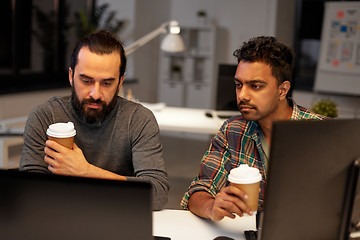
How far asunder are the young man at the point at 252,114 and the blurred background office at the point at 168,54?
2.69 meters

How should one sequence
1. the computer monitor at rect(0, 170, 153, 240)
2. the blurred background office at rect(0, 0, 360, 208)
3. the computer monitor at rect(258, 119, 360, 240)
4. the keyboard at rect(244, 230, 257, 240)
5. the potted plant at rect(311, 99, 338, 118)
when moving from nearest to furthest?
the computer monitor at rect(0, 170, 153, 240), the computer monitor at rect(258, 119, 360, 240), the keyboard at rect(244, 230, 257, 240), the potted plant at rect(311, 99, 338, 118), the blurred background office at rect(0, 0, 360, 208)

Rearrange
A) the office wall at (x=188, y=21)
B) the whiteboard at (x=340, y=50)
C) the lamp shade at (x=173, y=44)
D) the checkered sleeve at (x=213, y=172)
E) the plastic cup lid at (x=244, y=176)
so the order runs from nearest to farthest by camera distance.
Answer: the plastic cup lid at (x=244, y=176) → the checkered sleeve at (x=213, y=172) → the lamp shade at (x=173, y=44) → the whiteboard at (x=340, y=50) → the office wall at (x=188, y=21)

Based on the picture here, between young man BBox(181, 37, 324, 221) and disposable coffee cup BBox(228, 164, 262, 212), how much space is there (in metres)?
0.42

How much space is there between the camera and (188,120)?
3908 millimetres

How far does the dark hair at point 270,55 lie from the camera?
5.96ft

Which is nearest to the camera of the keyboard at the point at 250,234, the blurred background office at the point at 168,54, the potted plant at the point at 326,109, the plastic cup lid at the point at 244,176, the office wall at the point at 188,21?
the plastic cup lid at the point at 244,176

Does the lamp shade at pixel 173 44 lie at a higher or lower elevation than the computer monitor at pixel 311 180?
higher

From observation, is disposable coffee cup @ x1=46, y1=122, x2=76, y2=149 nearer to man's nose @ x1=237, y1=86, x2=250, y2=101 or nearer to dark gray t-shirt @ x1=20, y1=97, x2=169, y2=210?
dark gray t-shirt @ x1=20, y1=97, x2=169, y2=210

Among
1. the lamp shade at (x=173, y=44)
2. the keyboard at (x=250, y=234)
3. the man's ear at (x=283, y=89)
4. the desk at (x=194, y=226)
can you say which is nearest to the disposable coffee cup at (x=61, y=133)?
the desk at (x=194, y=226)

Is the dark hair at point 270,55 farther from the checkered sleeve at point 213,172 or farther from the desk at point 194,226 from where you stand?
the desk at point 194,226

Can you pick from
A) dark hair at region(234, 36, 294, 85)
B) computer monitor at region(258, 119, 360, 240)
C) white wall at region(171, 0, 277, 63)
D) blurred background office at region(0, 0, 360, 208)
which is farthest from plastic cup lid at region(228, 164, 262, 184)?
white wall at region(171, 0, 277, 63)

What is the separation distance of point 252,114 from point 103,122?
61cm

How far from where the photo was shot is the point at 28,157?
179 centimetres

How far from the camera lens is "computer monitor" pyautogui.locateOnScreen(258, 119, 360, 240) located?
3.29ft
